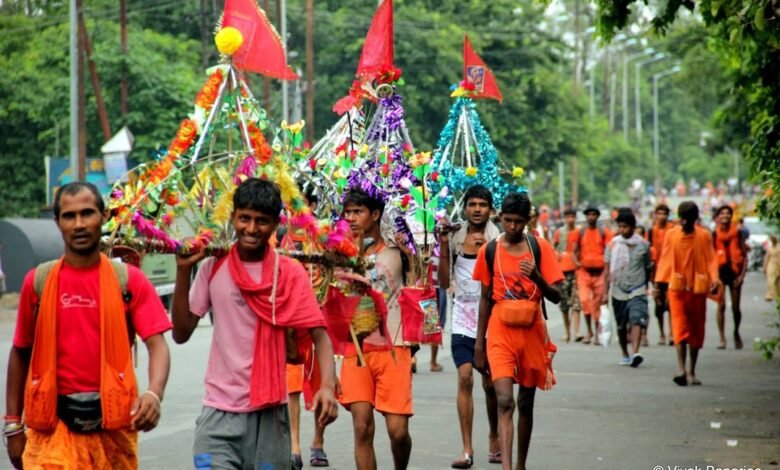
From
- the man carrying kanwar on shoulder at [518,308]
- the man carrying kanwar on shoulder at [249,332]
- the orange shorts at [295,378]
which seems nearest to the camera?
the man carrying kanwar on shoulder at [249,332]

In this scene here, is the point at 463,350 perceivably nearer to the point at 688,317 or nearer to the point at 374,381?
the point at 374,381

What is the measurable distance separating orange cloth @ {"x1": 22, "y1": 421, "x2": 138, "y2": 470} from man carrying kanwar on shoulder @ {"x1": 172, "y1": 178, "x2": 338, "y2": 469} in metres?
0.37

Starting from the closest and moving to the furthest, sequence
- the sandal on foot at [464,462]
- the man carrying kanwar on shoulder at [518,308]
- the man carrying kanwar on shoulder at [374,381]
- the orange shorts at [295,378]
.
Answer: the man carrying kanwar on shoulder at [374,381] < the man carrying kanwar on shoulder at [518,308] < the orange shorts at [295,378] < the sandal on foot at [464,462]

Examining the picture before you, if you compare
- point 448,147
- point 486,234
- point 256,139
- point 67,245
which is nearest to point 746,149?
point 448,147

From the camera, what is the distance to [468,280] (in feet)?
33.1

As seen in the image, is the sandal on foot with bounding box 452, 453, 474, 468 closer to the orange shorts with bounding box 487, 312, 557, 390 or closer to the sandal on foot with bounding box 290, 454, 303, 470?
the orange shorts with bounding box 487, 312, 557, 390

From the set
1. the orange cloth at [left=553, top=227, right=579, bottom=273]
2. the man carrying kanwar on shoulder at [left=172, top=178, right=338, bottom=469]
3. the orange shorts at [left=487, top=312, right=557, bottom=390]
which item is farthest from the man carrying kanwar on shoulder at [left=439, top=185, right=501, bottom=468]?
the orange cloth at [left=553, top=227, right=579, bottom=273]

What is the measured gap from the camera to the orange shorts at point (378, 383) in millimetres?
8031

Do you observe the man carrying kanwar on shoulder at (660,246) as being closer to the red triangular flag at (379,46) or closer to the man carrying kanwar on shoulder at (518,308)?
the red triangular flag at (379,46)

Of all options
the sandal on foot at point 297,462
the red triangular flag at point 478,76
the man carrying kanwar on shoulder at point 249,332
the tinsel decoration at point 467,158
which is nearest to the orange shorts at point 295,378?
the sandal on foot at point 297,462

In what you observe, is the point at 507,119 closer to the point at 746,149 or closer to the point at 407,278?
the point at 746,149

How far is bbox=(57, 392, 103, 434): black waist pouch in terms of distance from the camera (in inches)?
213

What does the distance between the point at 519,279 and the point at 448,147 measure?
348 cm

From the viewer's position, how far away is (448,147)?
1234cm
